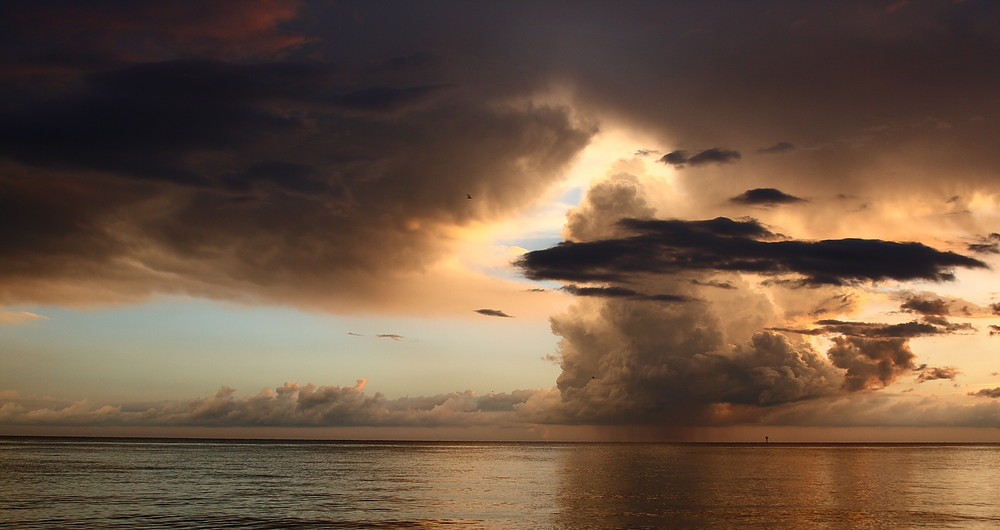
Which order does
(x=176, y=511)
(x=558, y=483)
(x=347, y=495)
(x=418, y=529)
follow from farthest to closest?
(x=558, y=483) → (x=347, y=495) → (x=176, y=511) → (x=418, y=529)

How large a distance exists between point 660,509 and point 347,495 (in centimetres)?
3742

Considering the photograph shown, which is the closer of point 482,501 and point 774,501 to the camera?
point 482,501

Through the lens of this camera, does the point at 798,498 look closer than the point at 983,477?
Yes

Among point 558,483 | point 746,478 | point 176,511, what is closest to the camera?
point 176,511

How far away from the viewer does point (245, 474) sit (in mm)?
130250

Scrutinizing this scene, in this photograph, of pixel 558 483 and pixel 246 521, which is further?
pixel 558 483

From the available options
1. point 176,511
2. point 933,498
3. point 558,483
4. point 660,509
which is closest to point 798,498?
point 933,498

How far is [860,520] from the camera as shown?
6869 cm

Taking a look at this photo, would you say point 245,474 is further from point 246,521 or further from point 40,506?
point 246,521

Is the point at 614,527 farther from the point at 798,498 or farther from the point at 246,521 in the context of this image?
the point at 798,498

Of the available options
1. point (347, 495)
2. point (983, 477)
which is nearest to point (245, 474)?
point (347, 495)

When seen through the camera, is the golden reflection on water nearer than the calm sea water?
No

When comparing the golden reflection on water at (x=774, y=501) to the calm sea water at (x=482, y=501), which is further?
the golden reflection on water at (x=774, y=501)

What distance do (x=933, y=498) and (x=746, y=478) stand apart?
39.0m
